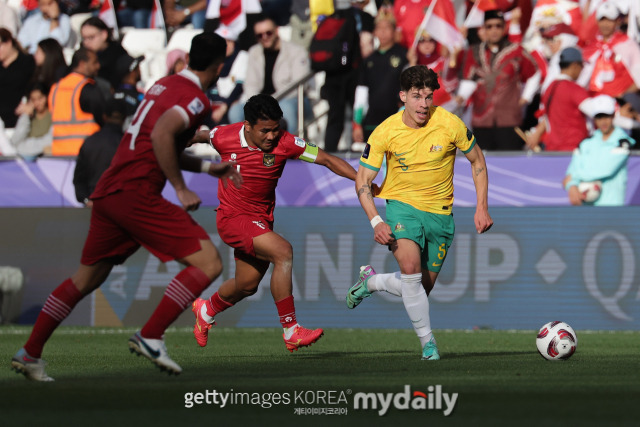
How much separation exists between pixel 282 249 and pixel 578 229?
18.2 feet

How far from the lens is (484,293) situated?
1510 centimetres

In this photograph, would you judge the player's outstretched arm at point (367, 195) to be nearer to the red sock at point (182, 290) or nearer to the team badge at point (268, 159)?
the team badge at point (268, 159)

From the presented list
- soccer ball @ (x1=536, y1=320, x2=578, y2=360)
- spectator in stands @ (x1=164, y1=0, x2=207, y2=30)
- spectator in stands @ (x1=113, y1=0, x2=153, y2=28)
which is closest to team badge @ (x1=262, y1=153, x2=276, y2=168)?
soccer ball @ (x1=536, y1=320, x2=578, y2=360)

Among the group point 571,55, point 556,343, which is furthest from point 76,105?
point 556,343

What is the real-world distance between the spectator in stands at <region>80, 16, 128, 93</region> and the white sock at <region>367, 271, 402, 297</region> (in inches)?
321

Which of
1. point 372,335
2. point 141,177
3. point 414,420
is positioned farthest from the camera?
point 372,335

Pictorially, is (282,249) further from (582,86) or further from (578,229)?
(582,86)

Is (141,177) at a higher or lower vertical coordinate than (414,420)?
higher

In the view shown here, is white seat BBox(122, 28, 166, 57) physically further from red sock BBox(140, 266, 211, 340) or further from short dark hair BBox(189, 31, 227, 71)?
red sock BBox(140, 266, 211, 340)

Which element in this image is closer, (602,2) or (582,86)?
(582,86)

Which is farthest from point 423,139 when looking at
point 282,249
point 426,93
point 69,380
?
point 69,380

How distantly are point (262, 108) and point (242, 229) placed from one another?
117cm

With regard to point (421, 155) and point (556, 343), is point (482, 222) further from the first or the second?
point (556, 343)

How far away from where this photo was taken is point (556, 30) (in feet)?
56.6
